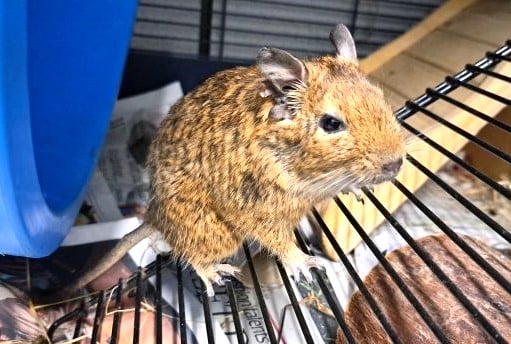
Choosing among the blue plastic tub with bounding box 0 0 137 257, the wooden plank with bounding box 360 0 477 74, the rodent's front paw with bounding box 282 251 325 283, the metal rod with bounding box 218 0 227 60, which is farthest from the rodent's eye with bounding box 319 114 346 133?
the metal rod with bounding box 218 0 227 60

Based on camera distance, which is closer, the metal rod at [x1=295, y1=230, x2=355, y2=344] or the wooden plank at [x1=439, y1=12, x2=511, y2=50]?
the metal rod at [x1=295, y1=230, x2=355, y2=344]

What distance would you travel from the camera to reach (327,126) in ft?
2.73

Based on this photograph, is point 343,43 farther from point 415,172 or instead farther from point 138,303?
point 138,303

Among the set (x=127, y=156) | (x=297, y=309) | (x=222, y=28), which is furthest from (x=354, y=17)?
(x=297, y=309)

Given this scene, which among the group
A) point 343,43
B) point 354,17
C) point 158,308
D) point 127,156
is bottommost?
point 158,308

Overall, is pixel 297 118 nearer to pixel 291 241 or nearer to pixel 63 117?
pixel 291 241

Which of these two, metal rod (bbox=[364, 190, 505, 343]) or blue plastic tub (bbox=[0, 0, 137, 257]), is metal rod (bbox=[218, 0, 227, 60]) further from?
metal rod (bbox=[364, 190, 505, 343])

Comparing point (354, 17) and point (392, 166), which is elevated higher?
point (354, 17)

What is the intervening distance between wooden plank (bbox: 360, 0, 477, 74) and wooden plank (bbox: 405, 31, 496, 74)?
3 centimetres

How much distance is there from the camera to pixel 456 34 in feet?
5.39

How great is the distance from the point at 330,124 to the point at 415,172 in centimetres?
46

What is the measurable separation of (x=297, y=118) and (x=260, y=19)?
1160 mm

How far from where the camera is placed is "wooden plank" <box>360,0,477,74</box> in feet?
5.71

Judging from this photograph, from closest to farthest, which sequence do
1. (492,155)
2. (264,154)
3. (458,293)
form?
(458,293) → (264,154) → (492,155)
